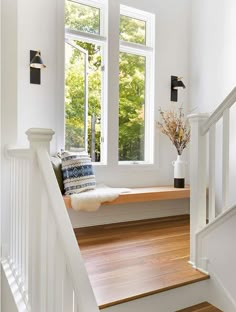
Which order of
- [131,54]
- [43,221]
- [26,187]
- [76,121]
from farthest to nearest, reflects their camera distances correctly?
1. [131,54]
2. [76,121]
3. [26,187]
4. [43,221]

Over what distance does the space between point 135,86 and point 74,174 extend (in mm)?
1510

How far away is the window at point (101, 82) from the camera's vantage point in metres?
3.10

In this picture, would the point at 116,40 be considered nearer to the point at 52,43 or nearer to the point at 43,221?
the point at 52,43

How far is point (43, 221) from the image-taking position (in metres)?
1.38

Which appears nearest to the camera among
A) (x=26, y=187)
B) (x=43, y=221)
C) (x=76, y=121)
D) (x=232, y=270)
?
(x=43, y=221)

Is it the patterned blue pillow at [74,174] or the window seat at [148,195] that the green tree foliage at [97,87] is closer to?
the patterned blue pillow at [74,174]

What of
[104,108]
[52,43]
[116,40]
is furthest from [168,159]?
[52,43]

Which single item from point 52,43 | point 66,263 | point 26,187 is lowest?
point 66,263

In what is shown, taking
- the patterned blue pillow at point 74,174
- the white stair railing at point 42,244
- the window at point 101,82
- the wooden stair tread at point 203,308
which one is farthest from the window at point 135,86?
the wooden stair tread at point 203,308

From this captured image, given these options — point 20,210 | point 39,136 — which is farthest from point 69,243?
point 20,210

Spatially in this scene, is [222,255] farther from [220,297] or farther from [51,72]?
[51,72]

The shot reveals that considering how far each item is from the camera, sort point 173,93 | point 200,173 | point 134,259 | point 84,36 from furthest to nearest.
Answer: point 173,93
point 84,36
point 134,259
point 200,173

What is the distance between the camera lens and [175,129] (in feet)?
11.3

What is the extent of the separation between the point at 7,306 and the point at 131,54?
2.93m
